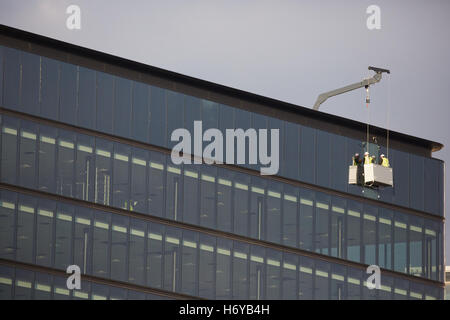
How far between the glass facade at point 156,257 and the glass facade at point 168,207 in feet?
0.25

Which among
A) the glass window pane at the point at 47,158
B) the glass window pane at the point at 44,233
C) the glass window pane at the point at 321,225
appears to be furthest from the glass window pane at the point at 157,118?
the glass window pane at the point at 321,225

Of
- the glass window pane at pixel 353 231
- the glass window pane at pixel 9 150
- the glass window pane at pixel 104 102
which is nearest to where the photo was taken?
the glass window pane at pixel 9 150

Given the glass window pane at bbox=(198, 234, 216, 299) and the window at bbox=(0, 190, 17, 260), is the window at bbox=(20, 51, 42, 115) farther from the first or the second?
the glass window pane at bbox=(198, 234, 216, 299)

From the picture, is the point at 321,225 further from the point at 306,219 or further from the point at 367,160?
the point at 367,160

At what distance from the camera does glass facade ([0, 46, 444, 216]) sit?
71.8 m

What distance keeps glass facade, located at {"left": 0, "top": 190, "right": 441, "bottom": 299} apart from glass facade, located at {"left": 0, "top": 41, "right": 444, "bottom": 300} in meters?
0.08

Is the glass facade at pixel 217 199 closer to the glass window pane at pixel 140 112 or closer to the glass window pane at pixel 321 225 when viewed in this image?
the glass window pane at pixel 321 225

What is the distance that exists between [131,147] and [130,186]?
87.0 inches

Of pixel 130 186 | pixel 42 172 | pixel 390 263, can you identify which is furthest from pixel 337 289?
pixel 42 172

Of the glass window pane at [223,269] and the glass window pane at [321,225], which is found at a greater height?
the glass window pane at [321,225]

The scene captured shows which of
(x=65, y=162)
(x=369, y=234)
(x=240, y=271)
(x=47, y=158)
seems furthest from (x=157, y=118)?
(x=369, y=234)

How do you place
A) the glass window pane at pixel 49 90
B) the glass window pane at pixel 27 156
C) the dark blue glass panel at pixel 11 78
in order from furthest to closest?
1. the glass window pane at pixel 49 90
2. the glass window pane at pixel 27 156
3. the dark blue glass panel at pixel 11 78

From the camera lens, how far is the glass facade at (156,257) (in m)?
70.8

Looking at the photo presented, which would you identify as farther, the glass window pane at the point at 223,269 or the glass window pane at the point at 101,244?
the glass window pane at the point at 223,269
